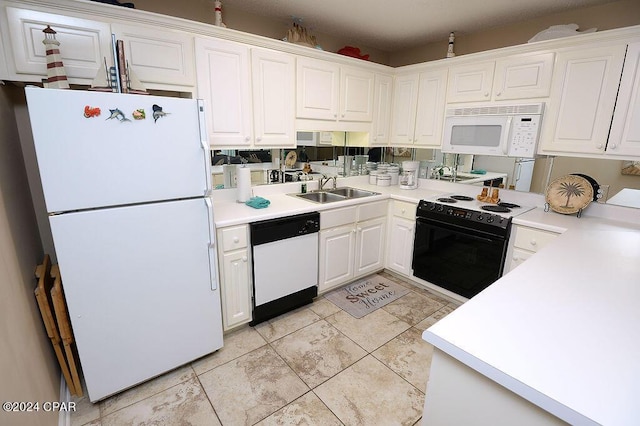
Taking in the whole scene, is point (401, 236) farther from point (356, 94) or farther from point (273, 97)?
point (273, 97)

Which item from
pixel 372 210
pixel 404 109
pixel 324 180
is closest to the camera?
pixel 372 210

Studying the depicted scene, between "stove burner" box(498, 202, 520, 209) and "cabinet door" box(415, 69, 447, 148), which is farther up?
"cabinet door" box(415, 69, 447, 148)

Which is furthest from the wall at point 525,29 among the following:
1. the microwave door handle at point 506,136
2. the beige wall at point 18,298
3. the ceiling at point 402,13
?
the beige wall at point 18,298

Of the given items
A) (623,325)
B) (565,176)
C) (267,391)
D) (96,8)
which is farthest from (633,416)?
(96,8)

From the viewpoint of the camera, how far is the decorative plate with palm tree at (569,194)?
239 centimetres

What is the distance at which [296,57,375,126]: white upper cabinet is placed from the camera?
2.75m

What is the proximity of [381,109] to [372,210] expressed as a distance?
4.03 feet

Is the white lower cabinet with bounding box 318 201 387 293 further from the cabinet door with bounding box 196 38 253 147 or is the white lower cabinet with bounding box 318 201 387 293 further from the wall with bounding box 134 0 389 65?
the wall with bounding box 134 0 389 65

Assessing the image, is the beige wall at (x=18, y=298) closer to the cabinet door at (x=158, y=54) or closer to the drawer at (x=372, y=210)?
the cabinet door at (x=158, y=54)

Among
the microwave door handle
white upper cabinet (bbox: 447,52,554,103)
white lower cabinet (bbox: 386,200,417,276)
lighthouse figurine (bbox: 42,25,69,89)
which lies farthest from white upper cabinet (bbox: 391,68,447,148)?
lighthouse figurine (bbox: 42,25,69,89)

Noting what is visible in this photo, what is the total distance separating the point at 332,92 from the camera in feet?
9.68

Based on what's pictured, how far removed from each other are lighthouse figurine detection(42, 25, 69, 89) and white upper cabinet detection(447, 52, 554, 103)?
305 cm

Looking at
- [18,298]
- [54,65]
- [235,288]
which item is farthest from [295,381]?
[54,65]

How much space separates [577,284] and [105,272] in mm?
2283
